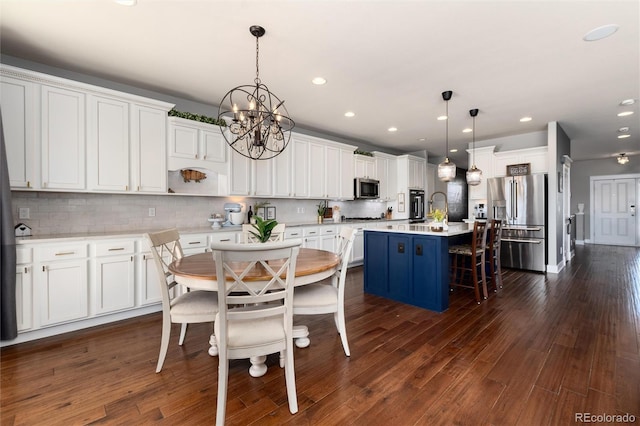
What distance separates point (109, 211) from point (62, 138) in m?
0.89

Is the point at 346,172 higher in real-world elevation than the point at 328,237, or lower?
higher

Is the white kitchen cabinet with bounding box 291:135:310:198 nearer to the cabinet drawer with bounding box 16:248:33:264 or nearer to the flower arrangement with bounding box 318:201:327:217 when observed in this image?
the flower arrangement with bounding box 318:201:327:217

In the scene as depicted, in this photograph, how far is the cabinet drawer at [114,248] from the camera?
286 centimetres

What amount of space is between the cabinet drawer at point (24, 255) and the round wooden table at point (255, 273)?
141 centimetres

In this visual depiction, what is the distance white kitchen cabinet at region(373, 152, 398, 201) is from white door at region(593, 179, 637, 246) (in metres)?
7.15

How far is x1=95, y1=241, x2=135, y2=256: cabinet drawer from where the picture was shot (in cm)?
286

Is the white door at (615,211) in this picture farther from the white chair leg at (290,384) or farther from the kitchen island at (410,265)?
the white chair leg at (290,384)

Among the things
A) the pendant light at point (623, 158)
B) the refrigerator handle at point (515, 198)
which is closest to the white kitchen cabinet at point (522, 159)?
the refrigerator handle at point (515, 198)

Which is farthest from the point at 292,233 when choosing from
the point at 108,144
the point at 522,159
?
the point at 522,159

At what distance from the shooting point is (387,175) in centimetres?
681

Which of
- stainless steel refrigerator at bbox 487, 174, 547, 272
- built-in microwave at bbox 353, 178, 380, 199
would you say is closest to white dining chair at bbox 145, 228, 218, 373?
built-in microwave at bbox 353, 178, 380, 199

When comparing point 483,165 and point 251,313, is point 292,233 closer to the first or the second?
point 251,313

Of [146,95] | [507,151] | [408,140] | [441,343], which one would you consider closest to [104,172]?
[146,95]

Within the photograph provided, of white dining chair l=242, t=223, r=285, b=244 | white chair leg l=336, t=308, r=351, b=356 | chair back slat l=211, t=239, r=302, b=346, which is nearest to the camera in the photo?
chair back slat l=211, t=239, r=302, b=346
